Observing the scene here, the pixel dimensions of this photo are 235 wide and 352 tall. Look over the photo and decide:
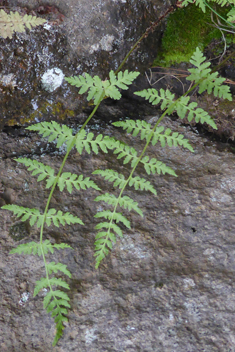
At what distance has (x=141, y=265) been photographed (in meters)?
2.51

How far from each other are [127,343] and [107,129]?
1.96 metres

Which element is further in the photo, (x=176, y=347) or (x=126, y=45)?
(x=126, y=45)

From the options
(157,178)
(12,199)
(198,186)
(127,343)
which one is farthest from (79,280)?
(198,186)

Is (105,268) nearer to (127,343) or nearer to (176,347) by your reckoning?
(127,343)

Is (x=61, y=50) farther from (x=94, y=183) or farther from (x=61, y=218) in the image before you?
(x=61, y=218)

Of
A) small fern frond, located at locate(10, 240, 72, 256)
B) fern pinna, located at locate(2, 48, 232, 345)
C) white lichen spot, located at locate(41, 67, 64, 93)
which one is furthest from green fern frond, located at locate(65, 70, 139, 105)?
small fern frond, located at locate(10, 240, 72, 256)

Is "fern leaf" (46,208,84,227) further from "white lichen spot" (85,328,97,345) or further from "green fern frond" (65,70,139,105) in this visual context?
"green fern frond" (65,70,139,105)

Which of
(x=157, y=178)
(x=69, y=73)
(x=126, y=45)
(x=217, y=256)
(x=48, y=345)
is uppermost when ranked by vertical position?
(x=126, y=45)

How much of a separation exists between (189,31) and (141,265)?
2.55 metres

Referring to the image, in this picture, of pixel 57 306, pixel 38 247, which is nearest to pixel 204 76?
pixel 38 247

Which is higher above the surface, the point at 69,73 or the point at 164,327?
the point at 69,73

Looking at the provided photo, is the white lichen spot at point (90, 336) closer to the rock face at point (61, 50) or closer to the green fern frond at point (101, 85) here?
the green fern frond at point (101, 85)

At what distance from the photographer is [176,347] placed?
7.18 ft

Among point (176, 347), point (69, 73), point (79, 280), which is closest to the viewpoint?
point (176, 347)
